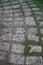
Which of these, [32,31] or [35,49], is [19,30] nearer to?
[32,31]

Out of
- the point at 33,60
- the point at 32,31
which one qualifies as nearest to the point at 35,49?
→ the point at 33,60

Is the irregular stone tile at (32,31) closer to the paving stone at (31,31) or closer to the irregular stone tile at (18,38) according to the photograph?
the paving stone at (31,31)

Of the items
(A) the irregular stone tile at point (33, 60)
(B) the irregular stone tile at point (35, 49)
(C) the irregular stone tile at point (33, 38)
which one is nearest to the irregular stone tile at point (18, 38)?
(C) the irregular stone tile at point (33, 38)

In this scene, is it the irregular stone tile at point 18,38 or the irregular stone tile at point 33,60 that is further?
the irregular stone tile at point 18,38

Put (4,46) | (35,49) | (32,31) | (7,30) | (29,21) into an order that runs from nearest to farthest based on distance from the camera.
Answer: (35,49) → (4,46) → (32,31) → (7,30) → (29,21)

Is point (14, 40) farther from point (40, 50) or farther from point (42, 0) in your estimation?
point (42, 0)

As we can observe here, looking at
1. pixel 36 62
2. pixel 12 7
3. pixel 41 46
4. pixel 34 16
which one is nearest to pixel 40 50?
pixel 41 46

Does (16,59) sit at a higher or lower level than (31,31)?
lower

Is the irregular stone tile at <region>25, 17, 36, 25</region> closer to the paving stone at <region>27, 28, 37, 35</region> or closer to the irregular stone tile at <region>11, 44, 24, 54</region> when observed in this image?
the paving stone at <region>27, 28, 37, 35</region>
